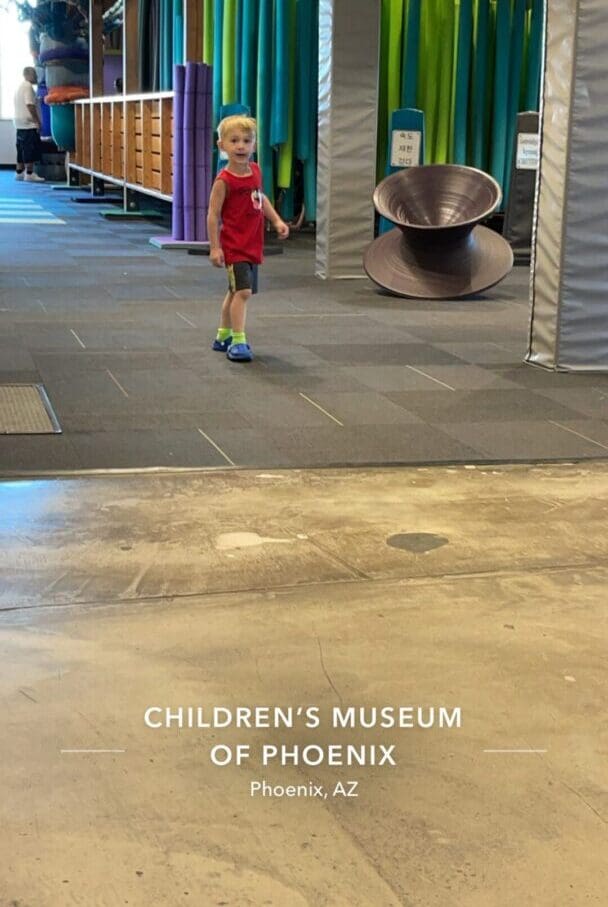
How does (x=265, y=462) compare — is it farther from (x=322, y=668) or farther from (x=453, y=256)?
(x=453, y=256)

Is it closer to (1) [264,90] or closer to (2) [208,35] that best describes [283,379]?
(1) [264,90]

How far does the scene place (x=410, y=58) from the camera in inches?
527

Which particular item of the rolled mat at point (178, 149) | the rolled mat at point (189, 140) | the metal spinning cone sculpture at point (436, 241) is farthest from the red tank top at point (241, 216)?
the rolled mat at point (178, 149)

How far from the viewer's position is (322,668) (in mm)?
2982

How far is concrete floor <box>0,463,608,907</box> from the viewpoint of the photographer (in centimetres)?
219

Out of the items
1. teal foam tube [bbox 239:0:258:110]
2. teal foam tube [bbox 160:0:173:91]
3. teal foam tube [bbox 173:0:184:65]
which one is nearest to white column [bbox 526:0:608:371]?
teal foam tube [bbox 239:0:258:110]

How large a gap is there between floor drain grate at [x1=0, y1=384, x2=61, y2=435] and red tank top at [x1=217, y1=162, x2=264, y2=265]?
130 centimetres

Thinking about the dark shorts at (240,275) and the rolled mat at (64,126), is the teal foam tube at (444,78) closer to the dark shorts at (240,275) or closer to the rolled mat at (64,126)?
the dark shorts at (240,275)

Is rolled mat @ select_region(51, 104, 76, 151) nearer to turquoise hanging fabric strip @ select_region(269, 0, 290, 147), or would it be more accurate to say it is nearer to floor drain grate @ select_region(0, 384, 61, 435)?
turquoise hanging fabric strip @ select_region(269, 0, 290, 147)

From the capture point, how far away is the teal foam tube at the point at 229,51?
47.3 feet

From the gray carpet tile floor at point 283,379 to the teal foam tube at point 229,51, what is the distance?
4.65 m

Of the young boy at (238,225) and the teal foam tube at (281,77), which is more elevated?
the teal foam tube at (281,77)

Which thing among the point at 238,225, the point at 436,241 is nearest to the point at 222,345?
the point at 238,225

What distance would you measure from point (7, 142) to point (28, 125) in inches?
236
